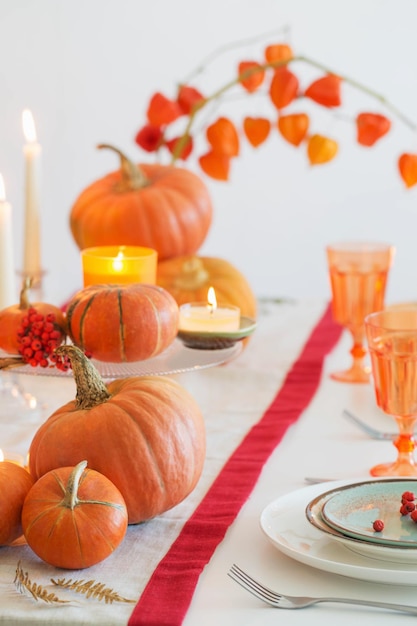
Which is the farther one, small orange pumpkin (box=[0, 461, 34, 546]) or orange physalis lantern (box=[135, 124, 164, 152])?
orange physalis lantern (box=[135, 124, 164, 152])

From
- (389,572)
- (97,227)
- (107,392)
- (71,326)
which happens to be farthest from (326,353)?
(389,572)

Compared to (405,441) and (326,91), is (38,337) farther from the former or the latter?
(326,91)

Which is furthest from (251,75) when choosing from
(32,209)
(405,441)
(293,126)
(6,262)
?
(405,441)

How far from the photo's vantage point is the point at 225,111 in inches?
150

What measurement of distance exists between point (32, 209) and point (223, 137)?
0.38m

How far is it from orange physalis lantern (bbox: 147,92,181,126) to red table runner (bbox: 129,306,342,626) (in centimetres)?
52

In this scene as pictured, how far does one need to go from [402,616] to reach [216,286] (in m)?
0.92

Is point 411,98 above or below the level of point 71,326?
above

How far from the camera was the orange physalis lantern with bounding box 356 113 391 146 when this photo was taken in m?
1.69

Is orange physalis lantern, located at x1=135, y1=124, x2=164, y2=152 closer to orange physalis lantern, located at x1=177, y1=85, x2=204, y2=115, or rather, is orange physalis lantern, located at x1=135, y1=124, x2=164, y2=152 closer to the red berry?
orange physalis lantern, located at x1=177, y1=85, x2=204, y2=115

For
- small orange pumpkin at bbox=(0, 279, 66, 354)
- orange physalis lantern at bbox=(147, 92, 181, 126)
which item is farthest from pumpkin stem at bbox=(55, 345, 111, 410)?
orange physalis lantern at bbox=(147, 92, 181, 126)

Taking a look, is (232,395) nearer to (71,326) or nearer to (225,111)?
(71,326)

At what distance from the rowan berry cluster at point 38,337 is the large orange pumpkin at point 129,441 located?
17cm

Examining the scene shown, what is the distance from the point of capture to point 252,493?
1049 millimetres
